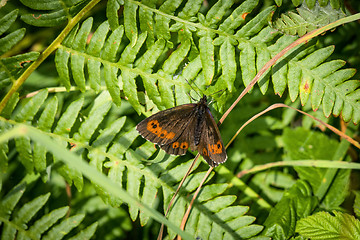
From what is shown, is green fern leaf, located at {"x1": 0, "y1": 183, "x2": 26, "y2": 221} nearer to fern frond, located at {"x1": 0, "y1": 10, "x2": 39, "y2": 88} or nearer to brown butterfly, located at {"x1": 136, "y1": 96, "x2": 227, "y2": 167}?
fern frond, located at {"x1": 0, "y1": 10, "x2": 39, "y2": 88}

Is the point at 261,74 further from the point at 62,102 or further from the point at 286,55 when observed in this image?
the point at 62,102

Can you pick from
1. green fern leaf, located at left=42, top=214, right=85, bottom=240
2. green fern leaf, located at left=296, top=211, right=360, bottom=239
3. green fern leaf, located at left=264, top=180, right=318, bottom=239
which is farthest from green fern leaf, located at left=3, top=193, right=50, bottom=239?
green fern leaf, located at left=296, top=211, right=360, bottom=239

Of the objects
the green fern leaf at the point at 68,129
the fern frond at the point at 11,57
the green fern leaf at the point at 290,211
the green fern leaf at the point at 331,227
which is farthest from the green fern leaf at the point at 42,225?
the green fern leaf at the point at 331,227

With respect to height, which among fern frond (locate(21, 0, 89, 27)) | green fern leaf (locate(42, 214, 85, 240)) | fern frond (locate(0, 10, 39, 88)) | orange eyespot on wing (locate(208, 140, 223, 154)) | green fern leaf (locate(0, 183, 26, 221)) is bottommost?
green fern leaf (locate(42, 214, 85, 240))

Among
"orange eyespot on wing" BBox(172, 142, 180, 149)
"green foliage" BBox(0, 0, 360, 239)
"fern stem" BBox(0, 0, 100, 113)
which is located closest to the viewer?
"green foliage" BBox(0, 0, 360, 239)

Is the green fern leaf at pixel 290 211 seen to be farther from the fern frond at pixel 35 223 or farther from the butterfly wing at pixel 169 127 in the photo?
the fern frond at pixel 35 223

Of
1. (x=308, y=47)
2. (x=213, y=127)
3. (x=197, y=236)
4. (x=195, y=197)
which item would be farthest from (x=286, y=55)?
(x=197, y=236)

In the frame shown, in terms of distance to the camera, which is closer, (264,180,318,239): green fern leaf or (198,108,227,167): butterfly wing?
(198,108,227,167): butterfly wing
